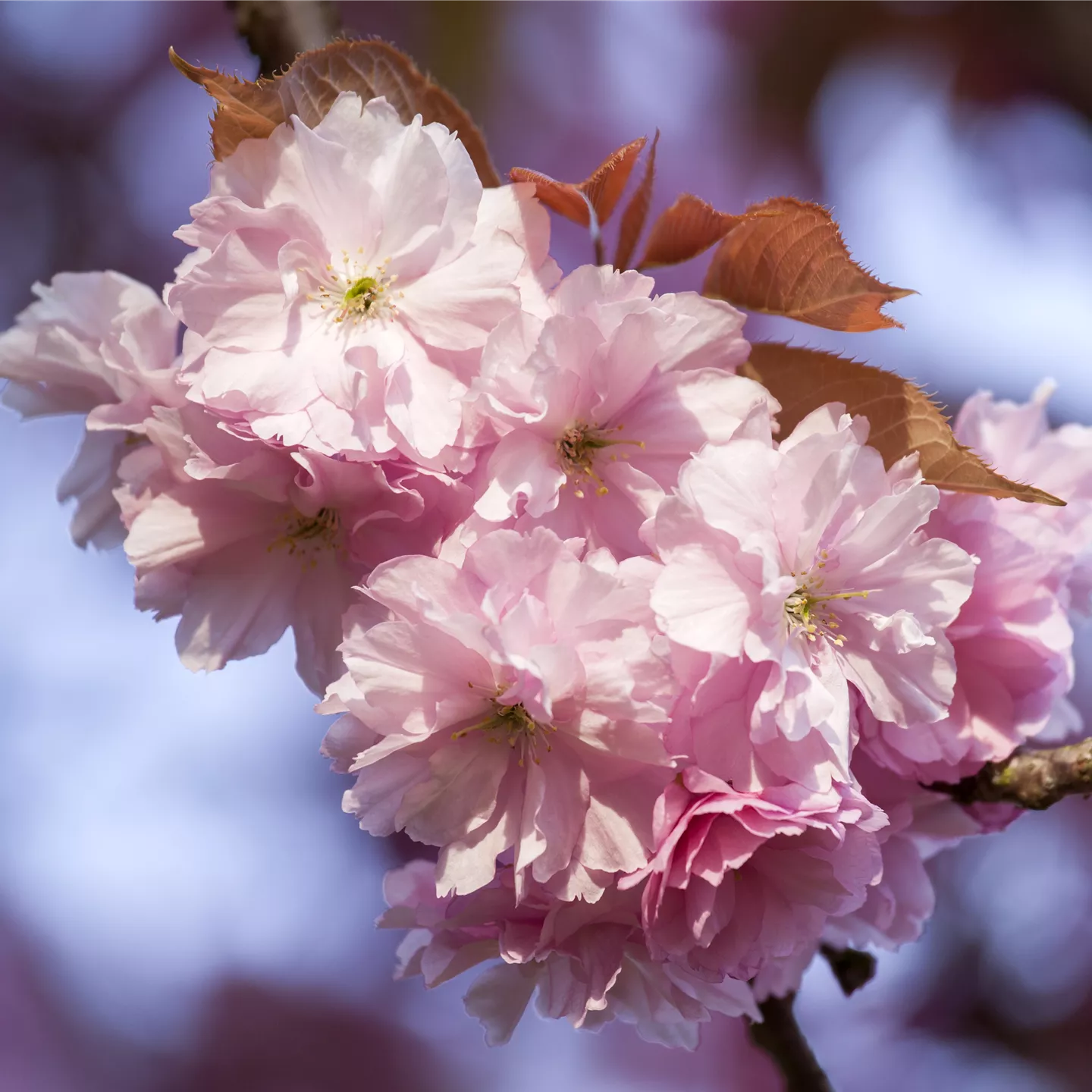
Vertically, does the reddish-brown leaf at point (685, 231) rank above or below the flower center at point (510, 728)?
above

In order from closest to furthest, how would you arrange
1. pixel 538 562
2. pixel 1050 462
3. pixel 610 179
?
pixel 538 562, pixel 610 179, pixel 1050 462

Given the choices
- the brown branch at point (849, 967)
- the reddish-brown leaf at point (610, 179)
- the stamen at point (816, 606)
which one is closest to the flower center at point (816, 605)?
the stamen at point (816, 606)

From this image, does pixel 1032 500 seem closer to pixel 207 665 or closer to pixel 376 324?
pixel 376 324

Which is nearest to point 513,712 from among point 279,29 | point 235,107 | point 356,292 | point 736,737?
point 736,737

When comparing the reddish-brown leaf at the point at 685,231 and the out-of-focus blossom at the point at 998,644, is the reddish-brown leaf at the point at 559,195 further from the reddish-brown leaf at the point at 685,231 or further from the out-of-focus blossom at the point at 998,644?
the out-of-focus blossom at the point at 998,644

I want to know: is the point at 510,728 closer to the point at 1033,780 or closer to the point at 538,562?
the point at 538,562

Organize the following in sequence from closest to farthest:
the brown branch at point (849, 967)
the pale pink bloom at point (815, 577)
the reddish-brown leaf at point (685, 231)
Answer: the pale pink bloom at point (815, 577), the reddish-brown leaf at point (685, 231), the brown branch at point (849, 967)
